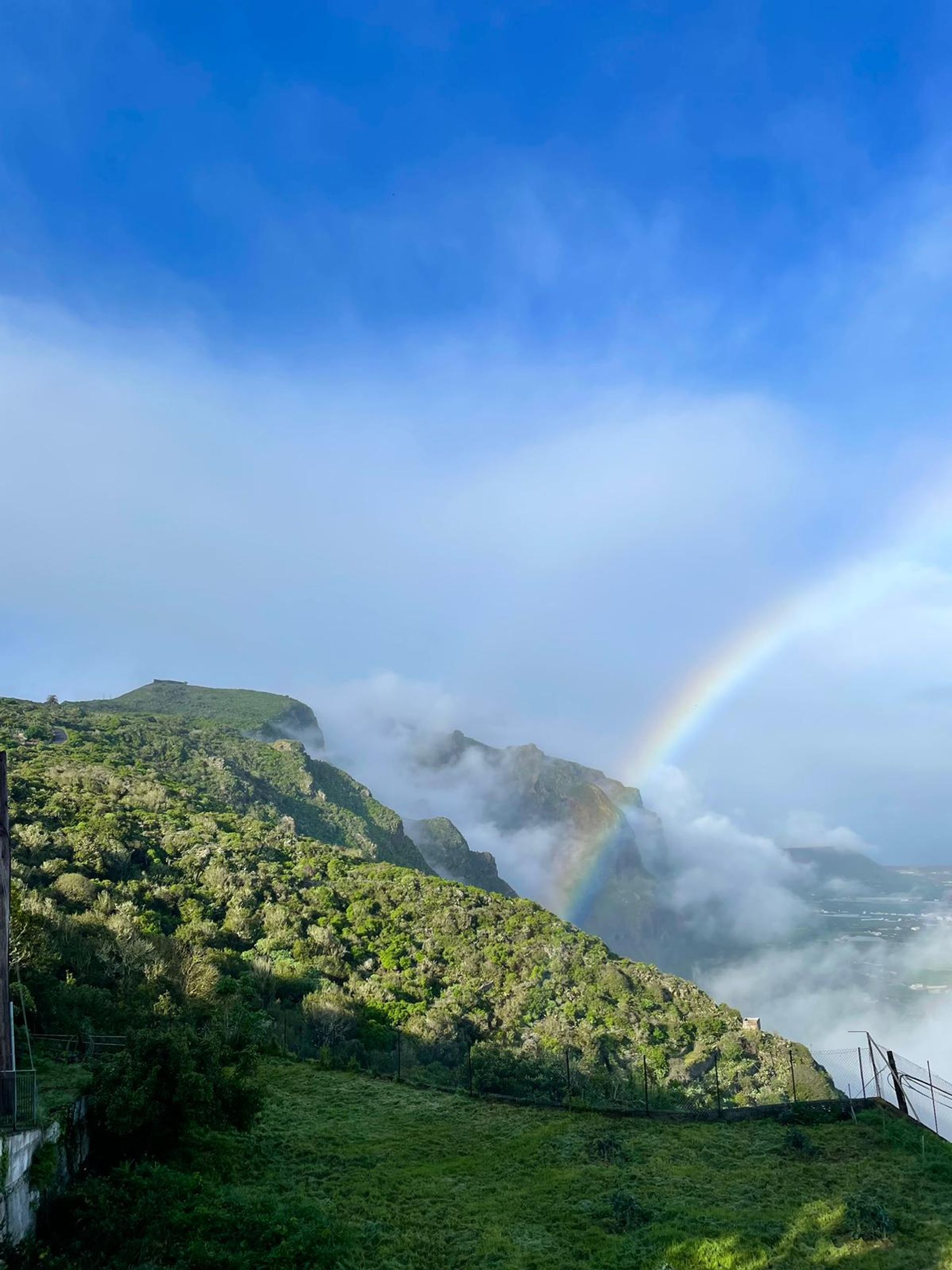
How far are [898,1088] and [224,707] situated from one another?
152597 millimetres

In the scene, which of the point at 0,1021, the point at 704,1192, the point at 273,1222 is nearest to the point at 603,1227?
the point at 704,1192

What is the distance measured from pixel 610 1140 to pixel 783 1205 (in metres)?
6.11

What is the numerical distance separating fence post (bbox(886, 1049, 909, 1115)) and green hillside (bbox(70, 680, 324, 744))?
12350cm

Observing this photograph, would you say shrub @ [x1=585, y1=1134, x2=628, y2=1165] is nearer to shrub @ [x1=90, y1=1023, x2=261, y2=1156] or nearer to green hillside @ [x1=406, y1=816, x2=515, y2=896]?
shrub @ [x1=90, y1=1023, x2=261, y2=1156]

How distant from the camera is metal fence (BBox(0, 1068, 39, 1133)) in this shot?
1320 cm

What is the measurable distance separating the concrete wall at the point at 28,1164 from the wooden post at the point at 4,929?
5.16 feet

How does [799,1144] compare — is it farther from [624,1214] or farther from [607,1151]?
[624,1214]

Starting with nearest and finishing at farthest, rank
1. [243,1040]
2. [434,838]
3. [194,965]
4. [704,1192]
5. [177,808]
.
A: [704,1192]
[243,1040]
[194,965]
[177,808]
[434,838]

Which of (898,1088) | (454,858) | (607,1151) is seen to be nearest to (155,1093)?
(607,1151)

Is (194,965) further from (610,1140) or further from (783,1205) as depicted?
(783,1205)

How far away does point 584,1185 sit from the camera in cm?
1878

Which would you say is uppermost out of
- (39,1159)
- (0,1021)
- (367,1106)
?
(0,1021)

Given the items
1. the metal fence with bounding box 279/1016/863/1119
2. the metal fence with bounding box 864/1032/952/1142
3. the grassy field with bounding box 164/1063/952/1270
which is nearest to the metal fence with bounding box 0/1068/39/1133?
the grassy field with bounding box 164/1063/952/1270

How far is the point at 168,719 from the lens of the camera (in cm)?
12038
